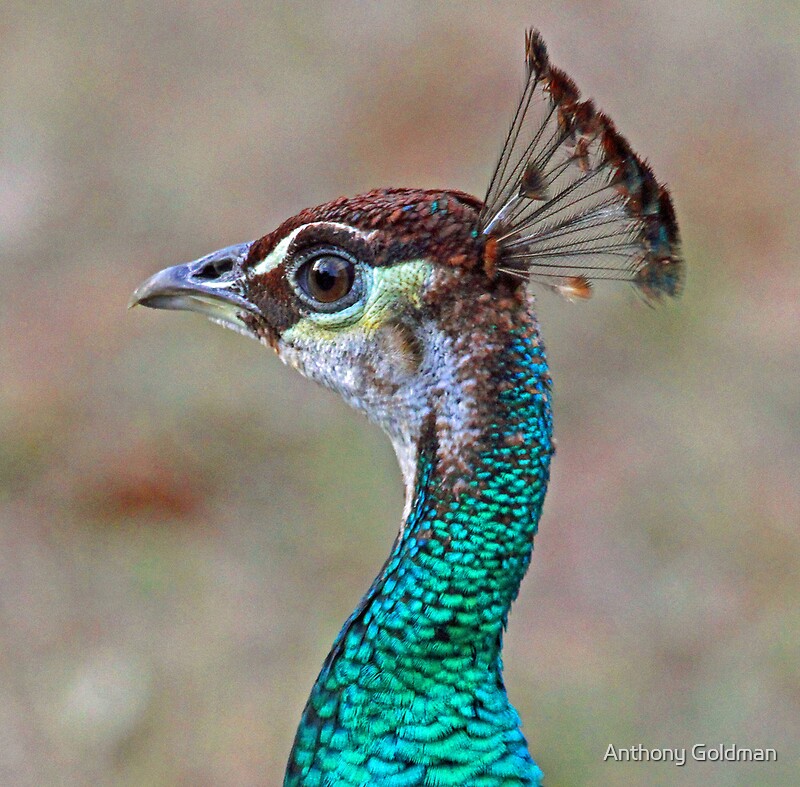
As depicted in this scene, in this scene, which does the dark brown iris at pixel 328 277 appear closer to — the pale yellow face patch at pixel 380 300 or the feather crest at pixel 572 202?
the pale yellow face patch at pixel 380 300

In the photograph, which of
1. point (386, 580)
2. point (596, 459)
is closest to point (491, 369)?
point (386, 580)

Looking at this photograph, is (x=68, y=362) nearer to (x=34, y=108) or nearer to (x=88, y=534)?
(x=88, y=534)

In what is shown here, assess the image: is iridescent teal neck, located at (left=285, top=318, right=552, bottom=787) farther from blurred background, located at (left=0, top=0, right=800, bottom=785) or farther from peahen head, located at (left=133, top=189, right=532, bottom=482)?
blurred background, located at (left=0, top=0, right=800, bottom=785)

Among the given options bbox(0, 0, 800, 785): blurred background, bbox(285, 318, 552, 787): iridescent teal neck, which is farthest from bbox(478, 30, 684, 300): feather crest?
bbox(0, 0, 800, 785): blurred background

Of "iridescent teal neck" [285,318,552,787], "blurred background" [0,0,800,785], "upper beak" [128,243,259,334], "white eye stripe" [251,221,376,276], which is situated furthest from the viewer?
"blurred background" [0,0,800,785]

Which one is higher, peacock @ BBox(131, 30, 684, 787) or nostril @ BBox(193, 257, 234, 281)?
nostril @ BBox(193, 257, 234, 281)

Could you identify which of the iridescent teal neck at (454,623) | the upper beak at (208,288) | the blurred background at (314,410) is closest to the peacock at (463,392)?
the iridescent teal neck at (454,623)

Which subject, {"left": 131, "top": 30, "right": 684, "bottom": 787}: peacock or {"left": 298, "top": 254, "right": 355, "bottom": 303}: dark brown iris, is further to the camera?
{"left": 298, "top": 254, "right": 355, "bottom": 303}: dark brown iris
